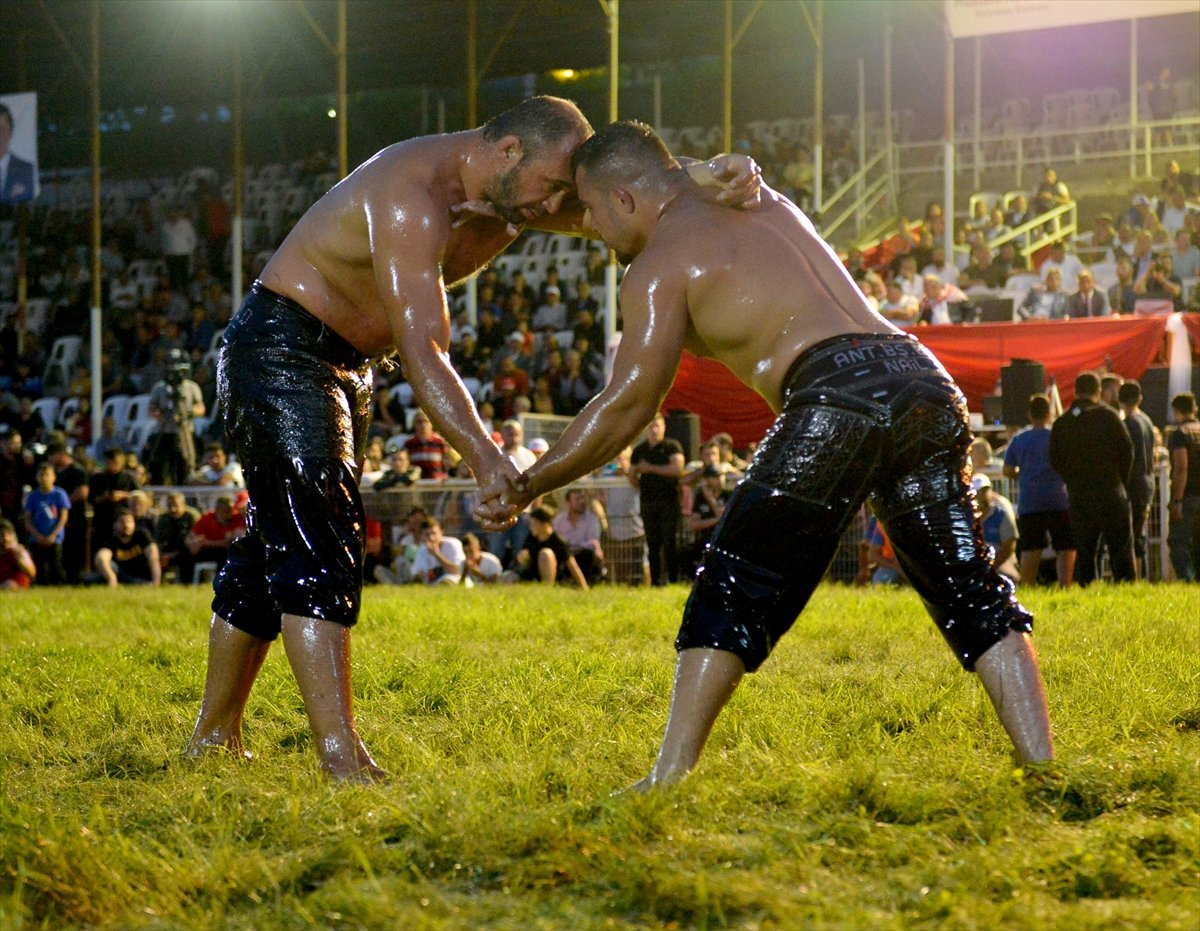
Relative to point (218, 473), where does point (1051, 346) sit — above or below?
above

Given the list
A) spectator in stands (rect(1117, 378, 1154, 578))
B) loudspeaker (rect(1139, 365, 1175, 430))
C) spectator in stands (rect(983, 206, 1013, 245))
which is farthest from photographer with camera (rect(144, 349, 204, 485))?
spectator in stands (rect(1117, 378, 1154, 578))

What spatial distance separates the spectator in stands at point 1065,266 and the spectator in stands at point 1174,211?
1319 millimetres

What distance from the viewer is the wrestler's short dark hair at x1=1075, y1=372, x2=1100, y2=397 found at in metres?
11.0

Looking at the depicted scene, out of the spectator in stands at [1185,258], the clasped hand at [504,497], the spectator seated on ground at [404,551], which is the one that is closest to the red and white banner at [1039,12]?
the spectator in stands at [1185,258]

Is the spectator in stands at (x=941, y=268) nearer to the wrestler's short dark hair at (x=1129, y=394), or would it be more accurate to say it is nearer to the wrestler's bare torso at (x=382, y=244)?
the wrestler's short dark hair at (x=1129, y=394)

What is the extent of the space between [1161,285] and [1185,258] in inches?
50.2

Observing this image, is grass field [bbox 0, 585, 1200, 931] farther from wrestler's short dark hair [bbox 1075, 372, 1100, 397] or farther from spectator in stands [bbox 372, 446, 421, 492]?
spectator in stands [bbox 372, 446, 421, 492]

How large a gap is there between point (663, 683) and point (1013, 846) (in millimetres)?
2572

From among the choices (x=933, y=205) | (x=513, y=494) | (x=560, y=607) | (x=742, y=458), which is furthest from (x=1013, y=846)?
(x=933, y=205)

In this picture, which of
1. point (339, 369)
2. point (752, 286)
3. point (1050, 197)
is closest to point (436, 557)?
point (339, 369)

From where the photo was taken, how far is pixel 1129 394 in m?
12.0

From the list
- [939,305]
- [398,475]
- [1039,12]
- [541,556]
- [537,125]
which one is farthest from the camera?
[1039,12]

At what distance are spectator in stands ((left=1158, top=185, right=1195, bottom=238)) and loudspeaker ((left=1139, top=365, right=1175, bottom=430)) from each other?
4.91 m

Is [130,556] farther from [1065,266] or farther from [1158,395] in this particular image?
[1065,266]
